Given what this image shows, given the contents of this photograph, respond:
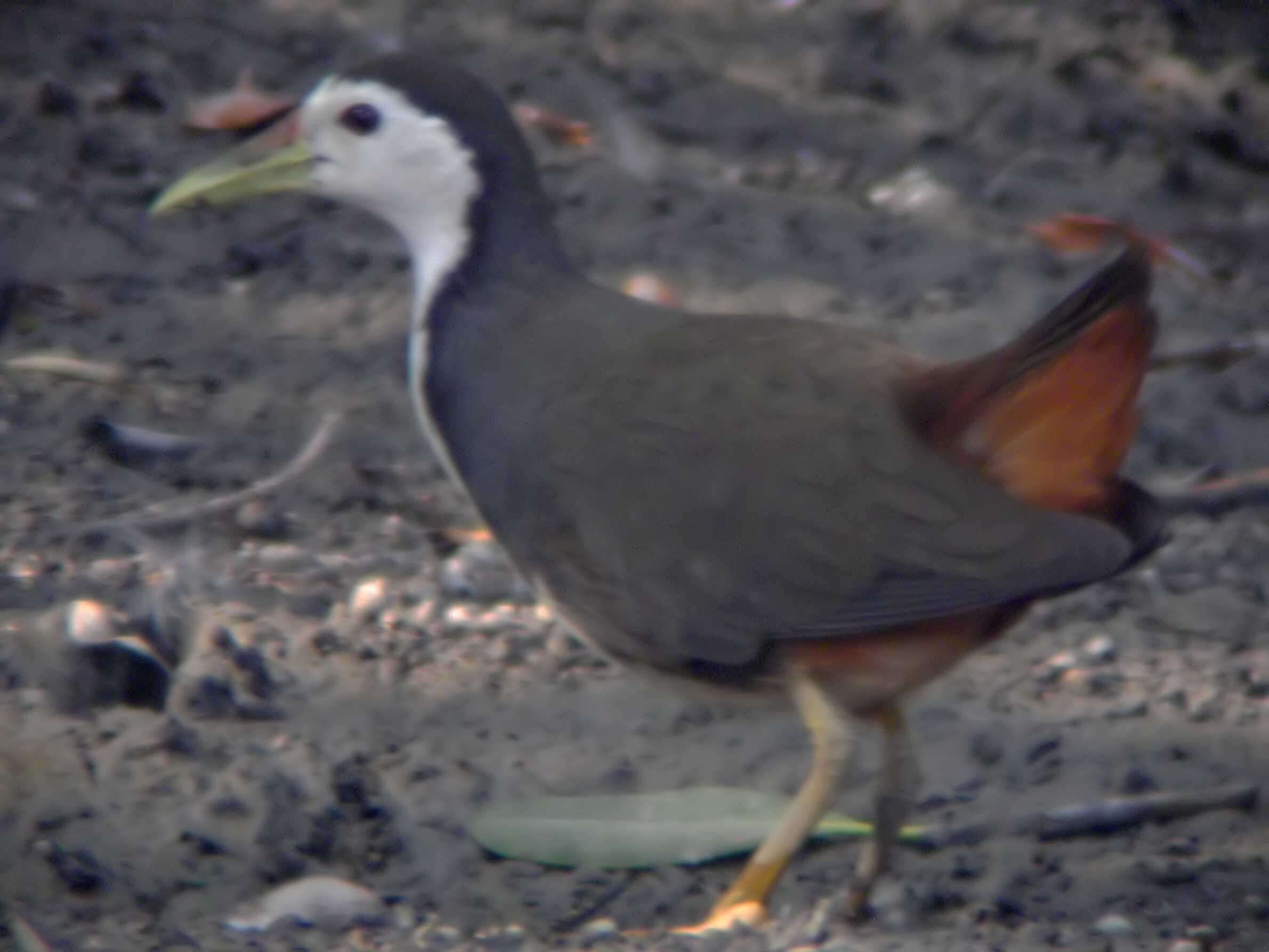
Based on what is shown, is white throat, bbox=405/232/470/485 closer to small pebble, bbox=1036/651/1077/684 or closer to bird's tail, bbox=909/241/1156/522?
bird's tail, bbox=909/241/1156/522

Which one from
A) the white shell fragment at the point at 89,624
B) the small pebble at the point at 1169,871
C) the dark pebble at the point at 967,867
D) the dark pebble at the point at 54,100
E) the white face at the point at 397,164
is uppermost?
the white face at the point at 397,164

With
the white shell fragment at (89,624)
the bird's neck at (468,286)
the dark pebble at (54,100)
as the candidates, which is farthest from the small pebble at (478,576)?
the dark pebble at (54,100)

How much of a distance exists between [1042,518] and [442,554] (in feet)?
5.09

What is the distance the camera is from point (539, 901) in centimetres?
311

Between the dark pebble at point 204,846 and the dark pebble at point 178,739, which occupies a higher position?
the dark pebble at point 178,739

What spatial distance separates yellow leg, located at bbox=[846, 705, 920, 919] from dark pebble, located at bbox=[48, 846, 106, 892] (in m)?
1.14

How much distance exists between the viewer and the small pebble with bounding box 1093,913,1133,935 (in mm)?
2854

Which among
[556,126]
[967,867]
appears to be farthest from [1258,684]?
[556,126]

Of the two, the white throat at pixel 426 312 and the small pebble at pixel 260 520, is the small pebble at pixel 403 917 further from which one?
the small pebble at pixel 260 520

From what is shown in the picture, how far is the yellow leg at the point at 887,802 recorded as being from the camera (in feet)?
9.73

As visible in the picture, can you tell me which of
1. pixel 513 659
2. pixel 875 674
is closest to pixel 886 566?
pixel 875 674

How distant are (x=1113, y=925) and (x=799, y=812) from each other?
489mm

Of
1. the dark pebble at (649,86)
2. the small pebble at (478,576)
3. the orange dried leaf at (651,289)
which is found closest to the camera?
the small pebble at (478,576)

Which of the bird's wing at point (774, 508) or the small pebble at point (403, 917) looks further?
the small pebble at point (403, 917)
